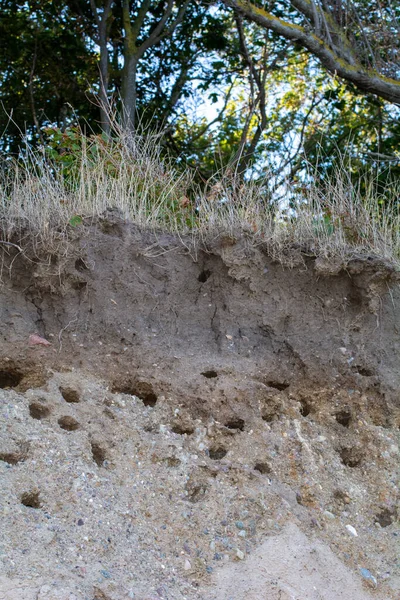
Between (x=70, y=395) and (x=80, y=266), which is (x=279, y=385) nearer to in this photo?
(x=70, y=395)

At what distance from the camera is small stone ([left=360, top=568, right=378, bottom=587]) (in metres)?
4.58

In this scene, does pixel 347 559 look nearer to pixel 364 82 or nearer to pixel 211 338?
pixel 211 338

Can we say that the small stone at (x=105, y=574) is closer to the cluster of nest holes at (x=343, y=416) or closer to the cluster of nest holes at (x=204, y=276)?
the cluster of nest holes at (x=343, y=416)

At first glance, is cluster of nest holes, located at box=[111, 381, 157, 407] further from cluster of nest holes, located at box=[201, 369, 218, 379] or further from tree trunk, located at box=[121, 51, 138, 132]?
tree trunk, located at box=[121, 51, 138, 132]

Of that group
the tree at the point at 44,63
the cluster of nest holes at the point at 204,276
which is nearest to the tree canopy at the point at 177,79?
the tree at the point at 44,63

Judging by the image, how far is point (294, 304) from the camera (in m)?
5.82

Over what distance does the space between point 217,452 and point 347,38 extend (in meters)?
4.96

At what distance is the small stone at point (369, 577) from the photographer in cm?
458

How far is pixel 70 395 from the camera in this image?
196 inches

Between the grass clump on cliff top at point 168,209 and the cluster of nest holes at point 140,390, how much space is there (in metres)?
1.08

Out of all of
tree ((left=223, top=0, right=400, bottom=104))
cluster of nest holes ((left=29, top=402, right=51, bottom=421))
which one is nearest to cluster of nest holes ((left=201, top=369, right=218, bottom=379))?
cluster of nest holes ((left=29, top=402, right=51, bottom=421))

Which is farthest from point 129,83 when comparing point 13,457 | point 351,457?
point 13,457

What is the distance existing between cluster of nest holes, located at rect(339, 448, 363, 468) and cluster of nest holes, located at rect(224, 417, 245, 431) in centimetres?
70

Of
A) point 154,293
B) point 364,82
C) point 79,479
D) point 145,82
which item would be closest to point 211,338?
point 154,293
